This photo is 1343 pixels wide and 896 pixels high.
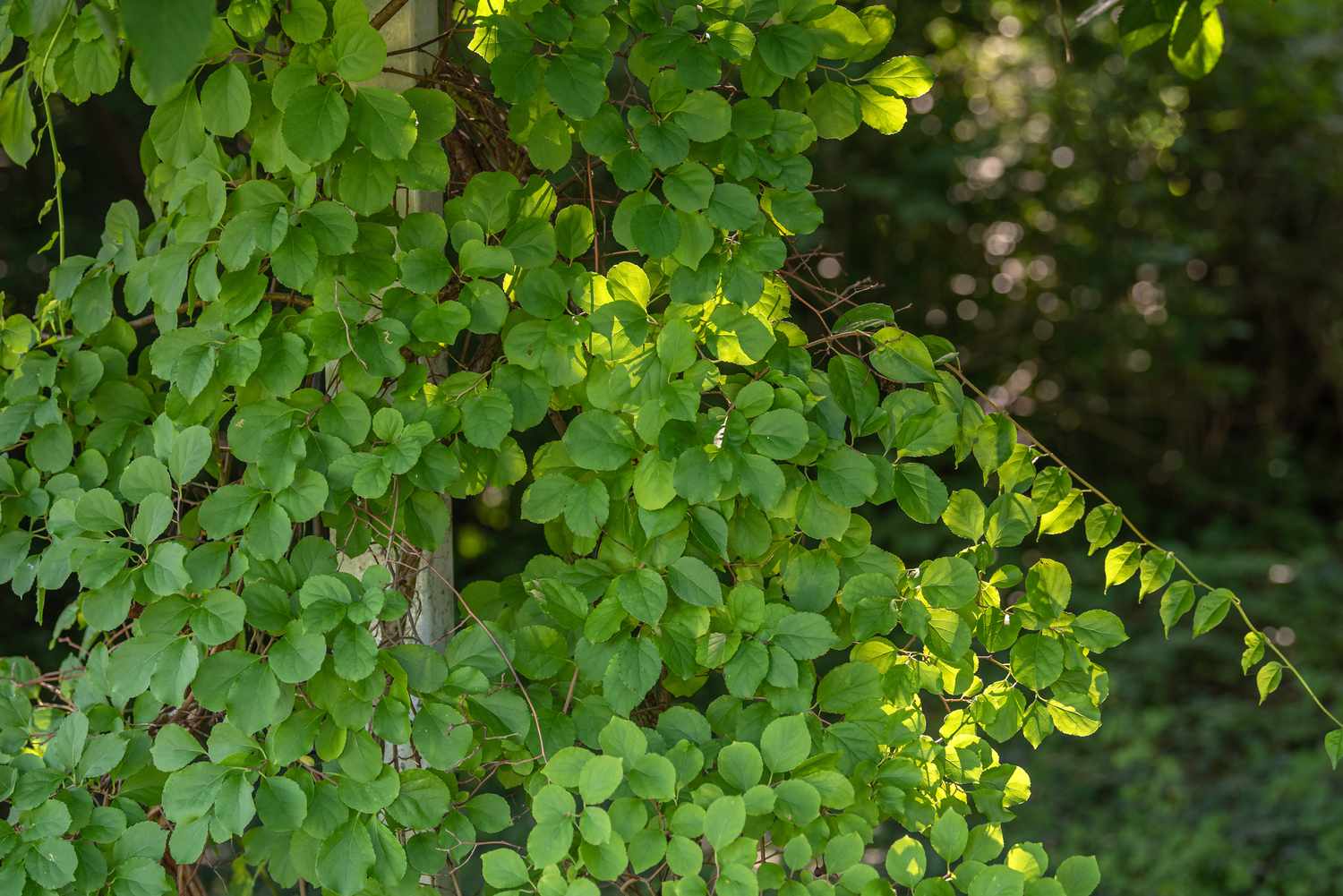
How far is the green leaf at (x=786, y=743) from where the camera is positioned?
961 millimetres

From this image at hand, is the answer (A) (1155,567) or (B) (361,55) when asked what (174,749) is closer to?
(B) (361,55)

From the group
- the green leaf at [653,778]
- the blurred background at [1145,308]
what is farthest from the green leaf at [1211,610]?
the blurred background at [1145,308]

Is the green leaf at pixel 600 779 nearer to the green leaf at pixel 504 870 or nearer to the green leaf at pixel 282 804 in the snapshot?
the green leaf at pixel 504 870

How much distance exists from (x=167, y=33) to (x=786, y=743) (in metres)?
0.67

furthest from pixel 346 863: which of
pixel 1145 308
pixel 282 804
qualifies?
pixel 1145 308

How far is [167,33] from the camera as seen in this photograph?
0.48m

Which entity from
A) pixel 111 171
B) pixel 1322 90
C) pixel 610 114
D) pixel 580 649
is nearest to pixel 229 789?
pixel 580 649

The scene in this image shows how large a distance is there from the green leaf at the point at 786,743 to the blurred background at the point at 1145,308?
102 inches

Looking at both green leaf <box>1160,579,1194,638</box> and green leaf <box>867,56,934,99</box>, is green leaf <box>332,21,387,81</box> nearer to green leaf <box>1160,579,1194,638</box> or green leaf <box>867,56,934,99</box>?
green leaf <box>867,56,934,99</box>

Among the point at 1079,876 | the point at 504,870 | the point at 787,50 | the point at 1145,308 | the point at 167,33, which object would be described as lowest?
the point at 1145,308

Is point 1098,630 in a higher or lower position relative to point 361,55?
lower

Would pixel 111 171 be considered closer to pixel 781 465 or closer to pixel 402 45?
pixel 402 45

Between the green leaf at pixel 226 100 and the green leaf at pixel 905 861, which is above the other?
the green leaf at pixel 226 100

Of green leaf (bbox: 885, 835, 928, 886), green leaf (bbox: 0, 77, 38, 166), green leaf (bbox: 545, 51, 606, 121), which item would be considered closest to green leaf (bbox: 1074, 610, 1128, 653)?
green leaf (bbox: 885, 835, 928, 886)
